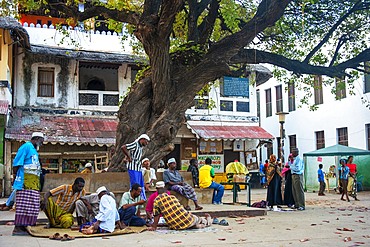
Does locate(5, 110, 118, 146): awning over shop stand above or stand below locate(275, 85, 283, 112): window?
below

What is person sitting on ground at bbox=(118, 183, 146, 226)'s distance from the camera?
8.90 metres

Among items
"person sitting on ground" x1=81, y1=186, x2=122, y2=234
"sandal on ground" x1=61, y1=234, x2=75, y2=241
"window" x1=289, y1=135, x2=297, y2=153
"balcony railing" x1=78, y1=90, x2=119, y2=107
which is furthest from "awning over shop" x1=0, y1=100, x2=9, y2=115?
"window" x1=289, y1=135, x2=297, y2=153

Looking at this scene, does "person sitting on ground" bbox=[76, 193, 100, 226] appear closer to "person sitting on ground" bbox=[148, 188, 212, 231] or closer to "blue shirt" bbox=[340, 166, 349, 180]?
"person sitting on ground" bbox=[148, 188, 212, 231]

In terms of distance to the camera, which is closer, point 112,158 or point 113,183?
point 113,183

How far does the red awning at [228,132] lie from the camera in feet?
74.5

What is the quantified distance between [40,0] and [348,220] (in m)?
9.42

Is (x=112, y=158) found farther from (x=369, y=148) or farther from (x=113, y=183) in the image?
(x=369, y=148)

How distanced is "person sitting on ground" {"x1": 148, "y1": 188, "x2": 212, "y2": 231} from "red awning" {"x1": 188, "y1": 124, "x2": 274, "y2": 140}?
13.6m

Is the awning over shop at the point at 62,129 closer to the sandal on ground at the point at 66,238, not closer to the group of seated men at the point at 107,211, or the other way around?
the group of seated men at the point at 107,211

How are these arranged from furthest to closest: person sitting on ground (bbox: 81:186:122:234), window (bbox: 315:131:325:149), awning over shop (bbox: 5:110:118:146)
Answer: window (bbox: 315:131:325:149) < awning over shop (bbox: 5:110:118:146) < person sitting on ground (bbox: 81:186:122:234)

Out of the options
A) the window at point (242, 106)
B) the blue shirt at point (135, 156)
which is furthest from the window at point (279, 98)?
the blue shirt at point (135, 156)

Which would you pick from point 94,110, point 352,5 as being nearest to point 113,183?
point 352,5

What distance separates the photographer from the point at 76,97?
71.4 ft

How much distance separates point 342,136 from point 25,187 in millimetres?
22271
